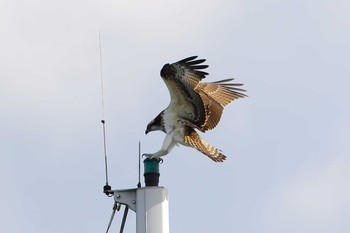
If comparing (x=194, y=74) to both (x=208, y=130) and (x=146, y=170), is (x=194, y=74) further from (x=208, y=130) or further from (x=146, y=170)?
(x=146, y=170)

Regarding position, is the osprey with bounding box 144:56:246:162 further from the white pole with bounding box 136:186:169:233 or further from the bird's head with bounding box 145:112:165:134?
the white pole with bounding box 136:186:169:233

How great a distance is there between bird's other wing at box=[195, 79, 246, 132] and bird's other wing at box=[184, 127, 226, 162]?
12.2 inches

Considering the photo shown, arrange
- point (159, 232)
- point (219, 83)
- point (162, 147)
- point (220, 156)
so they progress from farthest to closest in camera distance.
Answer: point (219, 83)
point (220, 156)
point (162, 147)
point (159, 232)

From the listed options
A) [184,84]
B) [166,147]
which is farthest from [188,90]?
[166,147]

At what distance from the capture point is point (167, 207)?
8.55m

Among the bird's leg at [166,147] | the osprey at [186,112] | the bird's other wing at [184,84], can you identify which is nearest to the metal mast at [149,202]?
the bird's leg at [166,147]

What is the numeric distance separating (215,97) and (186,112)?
171cm

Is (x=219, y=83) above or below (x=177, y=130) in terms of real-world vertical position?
above

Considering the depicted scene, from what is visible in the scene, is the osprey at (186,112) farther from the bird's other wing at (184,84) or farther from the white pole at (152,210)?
the white pole at (152,210)

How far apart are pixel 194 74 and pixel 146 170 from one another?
101 inches

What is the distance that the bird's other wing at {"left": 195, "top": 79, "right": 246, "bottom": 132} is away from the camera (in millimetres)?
11461

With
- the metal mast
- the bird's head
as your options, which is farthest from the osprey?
the metal mast

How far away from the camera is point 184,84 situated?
11164 mm

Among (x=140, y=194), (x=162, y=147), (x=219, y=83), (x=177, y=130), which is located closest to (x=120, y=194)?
(x=140, y=194)
